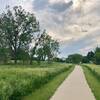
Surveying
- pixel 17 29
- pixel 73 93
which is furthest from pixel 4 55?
pixel 73 93

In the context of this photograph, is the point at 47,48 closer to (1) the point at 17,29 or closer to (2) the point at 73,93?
(1) the point at 17,29

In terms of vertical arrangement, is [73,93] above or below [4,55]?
below

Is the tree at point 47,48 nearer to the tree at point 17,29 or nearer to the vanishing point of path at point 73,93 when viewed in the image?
the tree at point 17,29

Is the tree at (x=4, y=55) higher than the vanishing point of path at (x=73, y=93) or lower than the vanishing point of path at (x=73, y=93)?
higher

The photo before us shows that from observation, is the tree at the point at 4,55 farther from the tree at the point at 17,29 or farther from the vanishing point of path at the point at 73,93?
the vanishing point of path at the point at 73,93

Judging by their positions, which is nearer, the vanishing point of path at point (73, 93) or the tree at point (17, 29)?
the vanishing point of path at point (73, 93)

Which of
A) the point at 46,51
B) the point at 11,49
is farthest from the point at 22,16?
the point at 46,51

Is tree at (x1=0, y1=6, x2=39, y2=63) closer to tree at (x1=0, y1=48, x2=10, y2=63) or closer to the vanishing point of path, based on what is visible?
tree at (x1=0, y1=48, x2=10, y2=63)

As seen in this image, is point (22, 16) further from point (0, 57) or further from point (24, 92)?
point (24, 92)

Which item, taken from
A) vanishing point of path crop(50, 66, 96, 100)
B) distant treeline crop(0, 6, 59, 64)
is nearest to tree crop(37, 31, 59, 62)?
distant treeline crop(0, 6, 59, 64)

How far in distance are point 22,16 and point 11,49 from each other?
1106 cm

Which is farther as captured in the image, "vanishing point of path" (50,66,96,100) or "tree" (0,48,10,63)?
"tree" (0,48,10,63)

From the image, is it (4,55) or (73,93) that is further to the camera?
(4,55)

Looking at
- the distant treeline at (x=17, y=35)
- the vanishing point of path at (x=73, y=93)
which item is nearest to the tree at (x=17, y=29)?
the distant treeline at (x=17, y=35)
